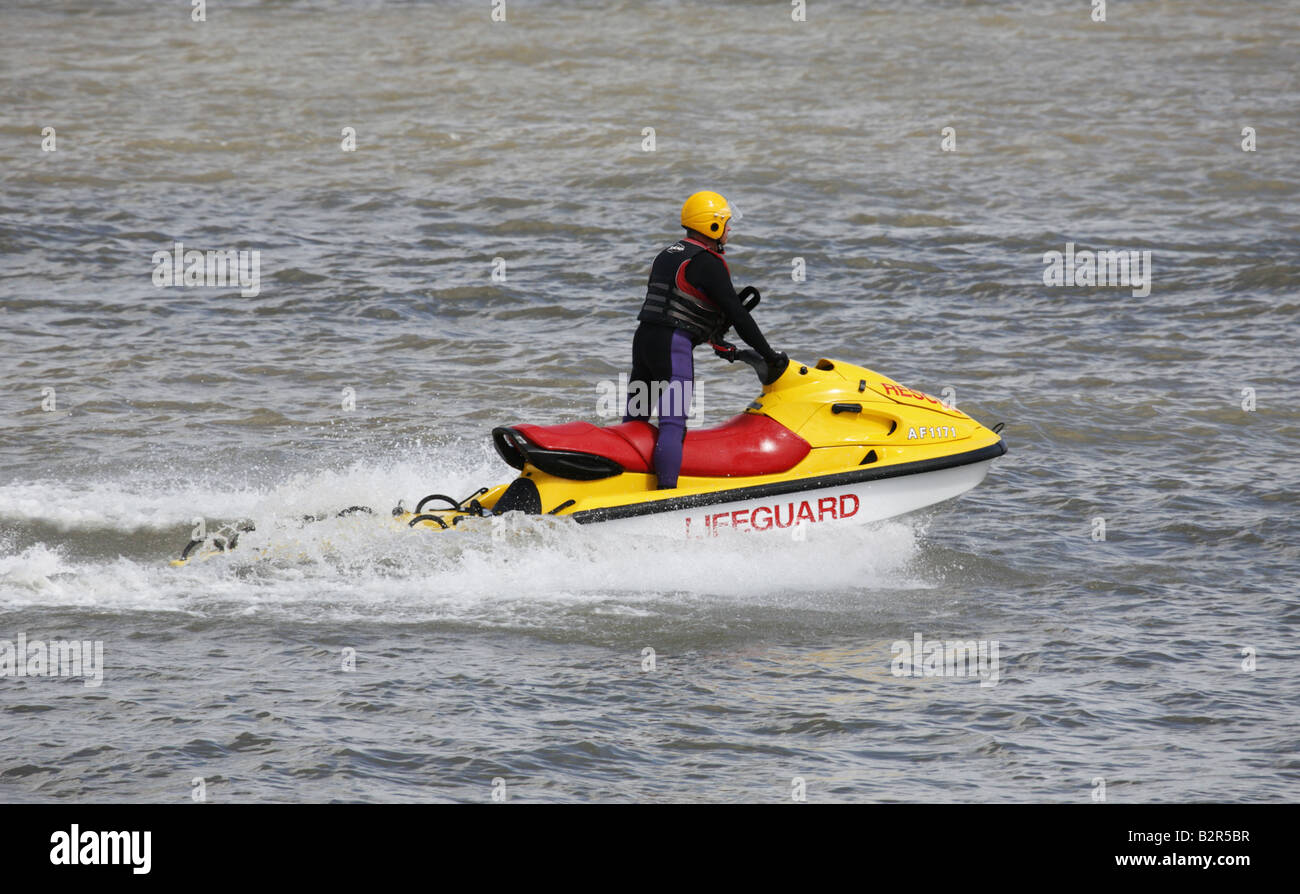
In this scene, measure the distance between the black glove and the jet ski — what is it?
1cm

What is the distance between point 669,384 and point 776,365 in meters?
0.67

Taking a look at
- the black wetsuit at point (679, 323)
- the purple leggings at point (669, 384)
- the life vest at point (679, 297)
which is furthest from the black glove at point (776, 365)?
the purple leggings at point (669, 384)

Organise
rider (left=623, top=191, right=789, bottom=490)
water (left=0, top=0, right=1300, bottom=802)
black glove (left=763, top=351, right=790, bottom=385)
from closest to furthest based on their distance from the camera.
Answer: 1. water (left=0, top=0, right=1300, bottom=802)
2. rider (left=623, top=191, right=789, bottom=490)
3. black glove (left=763, top=351, right=790, bottom=385)

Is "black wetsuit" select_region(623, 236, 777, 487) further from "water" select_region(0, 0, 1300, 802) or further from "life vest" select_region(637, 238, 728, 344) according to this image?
"water" select_region(0, 0, 1300, 802)

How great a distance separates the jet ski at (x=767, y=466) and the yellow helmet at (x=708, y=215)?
0.75 metres

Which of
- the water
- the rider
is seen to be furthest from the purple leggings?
the water

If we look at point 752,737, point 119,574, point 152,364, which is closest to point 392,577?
point 119,574

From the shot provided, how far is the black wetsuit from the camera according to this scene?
8359 millimetres

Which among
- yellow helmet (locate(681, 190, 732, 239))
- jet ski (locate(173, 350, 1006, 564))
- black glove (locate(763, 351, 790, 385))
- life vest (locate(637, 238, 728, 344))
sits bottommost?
jet ski (locate(173, 350, 1006, 564))

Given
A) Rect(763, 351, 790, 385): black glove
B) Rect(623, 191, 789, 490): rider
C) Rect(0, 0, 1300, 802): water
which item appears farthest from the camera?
Rect(763, 351, 790, 385): black glove

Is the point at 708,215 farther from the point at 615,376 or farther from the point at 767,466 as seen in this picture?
the point at 615,376

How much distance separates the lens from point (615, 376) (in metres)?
13.1

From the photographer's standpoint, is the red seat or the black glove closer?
the red seat

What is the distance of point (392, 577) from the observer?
8250mm
